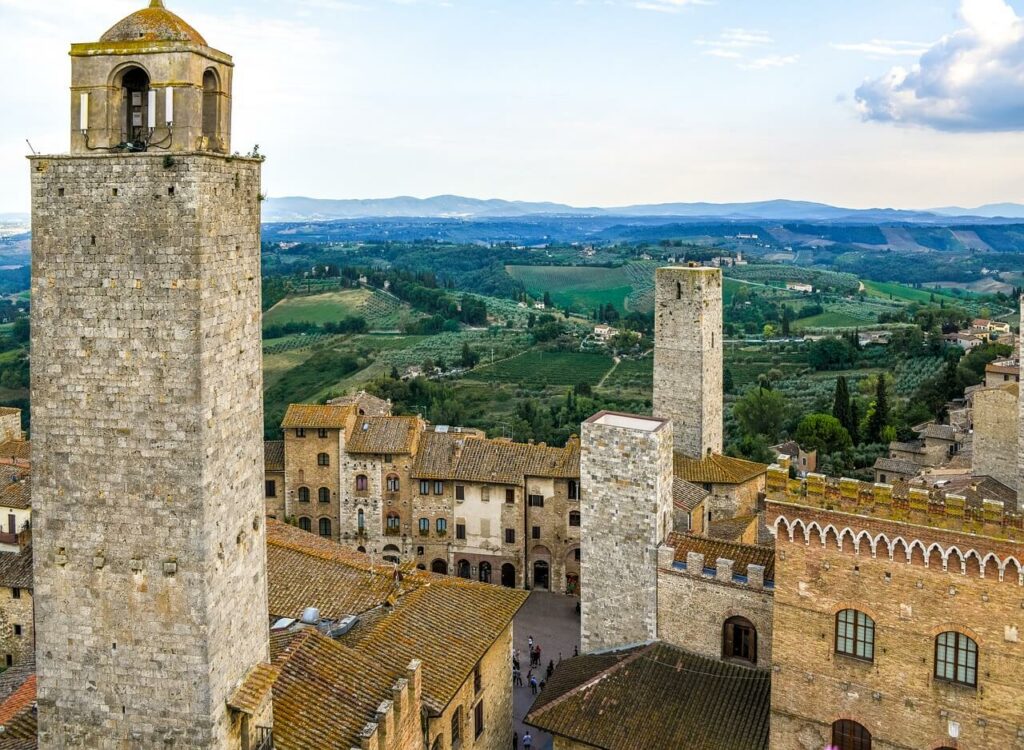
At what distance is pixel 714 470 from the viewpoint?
37875 millimetres

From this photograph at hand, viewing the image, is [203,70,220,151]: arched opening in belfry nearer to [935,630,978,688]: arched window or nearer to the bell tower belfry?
the bell tower belfry

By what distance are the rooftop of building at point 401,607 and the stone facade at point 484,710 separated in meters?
0.66

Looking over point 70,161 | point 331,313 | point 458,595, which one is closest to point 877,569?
point 458,595

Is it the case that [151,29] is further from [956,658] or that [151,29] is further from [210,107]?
[956,658]

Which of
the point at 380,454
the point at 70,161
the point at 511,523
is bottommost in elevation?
the point at 511,523

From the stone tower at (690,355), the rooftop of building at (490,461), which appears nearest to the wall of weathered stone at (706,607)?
the stone tower at (690,355)

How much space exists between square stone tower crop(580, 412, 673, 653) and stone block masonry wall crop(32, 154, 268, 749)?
11.6m

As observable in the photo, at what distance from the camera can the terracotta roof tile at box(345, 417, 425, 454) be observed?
4169cm

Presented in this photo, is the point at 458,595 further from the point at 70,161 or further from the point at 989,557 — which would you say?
the point at 70,161

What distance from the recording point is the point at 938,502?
19188mm

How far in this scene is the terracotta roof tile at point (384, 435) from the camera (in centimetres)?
4169

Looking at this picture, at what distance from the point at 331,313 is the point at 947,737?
121779mm

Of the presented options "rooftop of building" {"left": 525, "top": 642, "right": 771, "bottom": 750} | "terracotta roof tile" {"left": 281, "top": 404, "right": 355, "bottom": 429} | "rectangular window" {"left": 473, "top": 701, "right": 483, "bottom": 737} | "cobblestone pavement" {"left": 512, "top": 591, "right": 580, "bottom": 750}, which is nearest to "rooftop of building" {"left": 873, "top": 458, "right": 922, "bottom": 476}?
"cobblestone pavement" {"left": 512, "top": 591, "right": 580, "bottom": 750}

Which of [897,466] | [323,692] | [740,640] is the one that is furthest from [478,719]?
[897,466]
